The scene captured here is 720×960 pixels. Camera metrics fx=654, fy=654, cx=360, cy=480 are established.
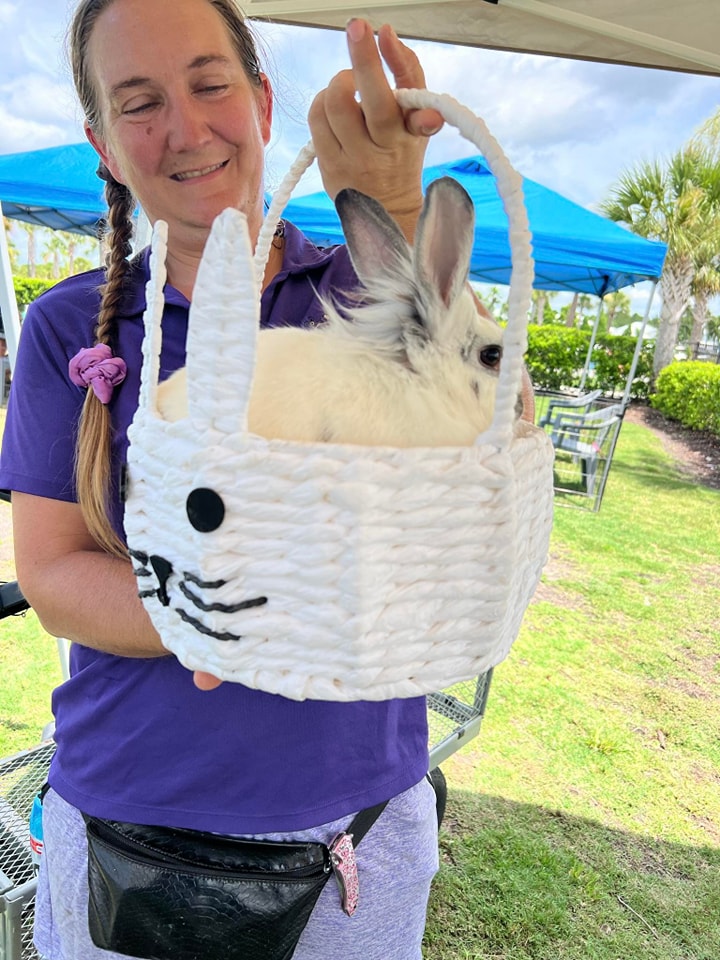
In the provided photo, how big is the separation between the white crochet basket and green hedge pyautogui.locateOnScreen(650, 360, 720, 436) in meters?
10.1

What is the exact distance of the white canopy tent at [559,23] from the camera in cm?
143

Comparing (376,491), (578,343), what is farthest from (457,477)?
(578,343)

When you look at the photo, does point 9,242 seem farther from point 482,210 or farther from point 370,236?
point 370,236

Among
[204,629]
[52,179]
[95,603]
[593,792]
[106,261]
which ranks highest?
[52,179]

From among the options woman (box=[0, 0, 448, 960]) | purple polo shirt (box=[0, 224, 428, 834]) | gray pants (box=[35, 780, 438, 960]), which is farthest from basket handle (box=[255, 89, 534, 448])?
gray pants (box=[35, 780, 438, 960])

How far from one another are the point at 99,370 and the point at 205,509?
436 millimetres

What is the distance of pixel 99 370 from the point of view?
0.79m

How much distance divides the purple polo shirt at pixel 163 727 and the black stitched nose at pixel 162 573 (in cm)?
31

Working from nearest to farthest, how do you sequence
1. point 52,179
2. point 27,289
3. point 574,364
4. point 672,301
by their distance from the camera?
point 52,179
point 27,289
point 574,364
point 672,301

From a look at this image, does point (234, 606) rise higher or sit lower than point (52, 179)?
lower

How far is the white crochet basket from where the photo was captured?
429mm

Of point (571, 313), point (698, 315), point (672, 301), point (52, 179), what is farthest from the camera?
point (571, 313)

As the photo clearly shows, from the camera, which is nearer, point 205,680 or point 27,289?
point 205,680

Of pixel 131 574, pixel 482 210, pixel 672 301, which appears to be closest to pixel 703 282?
pixel 672 301
